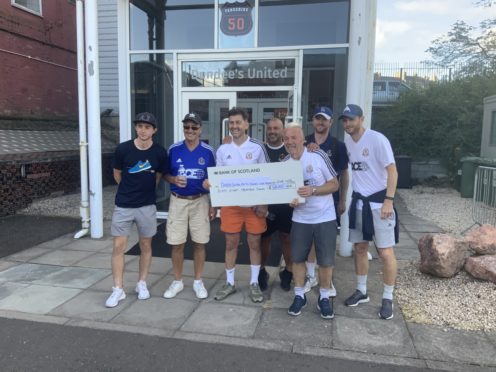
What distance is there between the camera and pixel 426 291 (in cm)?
436

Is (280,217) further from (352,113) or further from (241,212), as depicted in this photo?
(352,113)

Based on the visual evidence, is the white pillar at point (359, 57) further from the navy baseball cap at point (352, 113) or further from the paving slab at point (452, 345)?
the paving slab at point (452, 345)

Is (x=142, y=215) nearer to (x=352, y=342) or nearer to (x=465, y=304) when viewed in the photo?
(x=352, y=342)

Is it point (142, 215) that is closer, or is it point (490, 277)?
point (142, 215)

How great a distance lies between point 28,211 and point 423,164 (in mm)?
10786

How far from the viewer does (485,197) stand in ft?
23.3

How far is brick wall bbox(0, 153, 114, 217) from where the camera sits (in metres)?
7.83

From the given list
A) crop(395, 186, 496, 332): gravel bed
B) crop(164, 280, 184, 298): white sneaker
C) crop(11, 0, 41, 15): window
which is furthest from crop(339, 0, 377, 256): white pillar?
crop(11, 0, 41, 15): window

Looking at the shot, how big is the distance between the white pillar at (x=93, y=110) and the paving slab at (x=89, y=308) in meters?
2.24

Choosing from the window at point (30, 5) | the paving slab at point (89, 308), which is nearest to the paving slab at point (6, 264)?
the paving slab at point (89, 308)

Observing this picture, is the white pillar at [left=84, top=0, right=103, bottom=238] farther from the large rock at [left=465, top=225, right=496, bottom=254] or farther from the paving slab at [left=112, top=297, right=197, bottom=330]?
the large rock at [left=465, top=225, right=496, bottom=254]

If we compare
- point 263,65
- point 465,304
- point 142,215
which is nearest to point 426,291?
point 465,304

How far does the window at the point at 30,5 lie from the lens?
1009 centimetres

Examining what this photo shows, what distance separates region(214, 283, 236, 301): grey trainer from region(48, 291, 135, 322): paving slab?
853 millimetres
